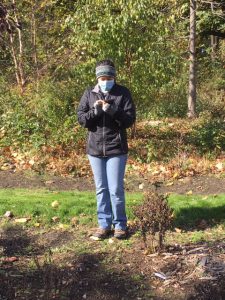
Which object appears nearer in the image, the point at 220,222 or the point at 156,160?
the point at 220,222

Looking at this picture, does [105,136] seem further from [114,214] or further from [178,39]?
[178,39]

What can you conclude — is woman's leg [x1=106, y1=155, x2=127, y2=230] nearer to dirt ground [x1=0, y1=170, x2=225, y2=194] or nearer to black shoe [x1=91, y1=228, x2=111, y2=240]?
black shoe [x1=91, y1=228, x2=111, y2=240]

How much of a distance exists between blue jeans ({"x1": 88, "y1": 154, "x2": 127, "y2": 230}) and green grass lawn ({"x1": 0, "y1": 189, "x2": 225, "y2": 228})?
2.40 ft

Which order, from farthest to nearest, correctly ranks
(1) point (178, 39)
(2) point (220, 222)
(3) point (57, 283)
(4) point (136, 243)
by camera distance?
(1) point (178, 39)
(2) point (220, 222)
(4) point (136, 243)
(3) point (57, 283)

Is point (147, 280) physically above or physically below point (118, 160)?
below

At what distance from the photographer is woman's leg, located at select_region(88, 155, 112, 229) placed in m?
5.60

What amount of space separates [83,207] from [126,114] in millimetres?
1981

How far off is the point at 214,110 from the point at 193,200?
8.16m

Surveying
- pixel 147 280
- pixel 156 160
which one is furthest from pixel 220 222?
pixel 156 160

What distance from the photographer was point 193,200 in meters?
7.38

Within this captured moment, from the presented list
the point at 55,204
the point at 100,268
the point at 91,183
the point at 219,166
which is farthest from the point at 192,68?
the point at 100,268

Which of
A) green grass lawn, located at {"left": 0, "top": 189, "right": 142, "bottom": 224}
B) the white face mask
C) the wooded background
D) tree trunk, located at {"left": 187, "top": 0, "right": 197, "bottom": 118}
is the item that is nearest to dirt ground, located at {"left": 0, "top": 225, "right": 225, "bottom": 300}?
green grass lawn, located at {"left": 0, "top": 189, "right": 142, "bottom": 224}

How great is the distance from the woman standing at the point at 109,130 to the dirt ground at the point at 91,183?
3.02 m

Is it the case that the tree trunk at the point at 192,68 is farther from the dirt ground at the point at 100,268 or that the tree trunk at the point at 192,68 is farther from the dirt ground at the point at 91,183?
the dirt ground at the point at 100,268
